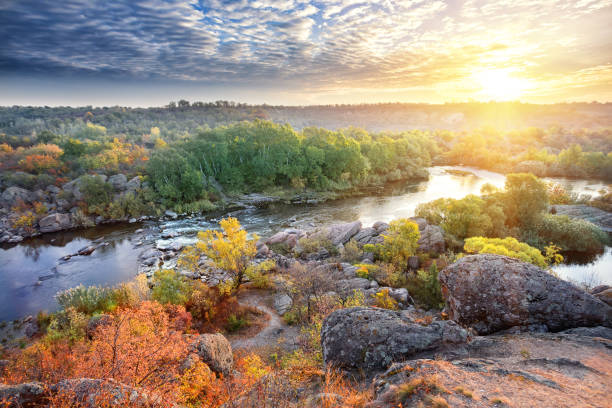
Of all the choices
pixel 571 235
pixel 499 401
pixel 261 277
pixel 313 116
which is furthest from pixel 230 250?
pixel 313 116

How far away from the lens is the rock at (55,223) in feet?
137

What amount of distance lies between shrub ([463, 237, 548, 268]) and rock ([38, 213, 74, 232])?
54.5 meters

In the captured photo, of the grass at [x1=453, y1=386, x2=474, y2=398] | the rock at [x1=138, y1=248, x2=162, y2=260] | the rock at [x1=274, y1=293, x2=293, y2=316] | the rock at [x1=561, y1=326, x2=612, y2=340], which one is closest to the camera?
the grass at [x1=453, y1=386, x2=474, y2=398]

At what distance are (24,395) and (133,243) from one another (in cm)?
3385

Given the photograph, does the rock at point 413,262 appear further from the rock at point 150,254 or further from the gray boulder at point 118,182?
the gray boulder at point 118,182

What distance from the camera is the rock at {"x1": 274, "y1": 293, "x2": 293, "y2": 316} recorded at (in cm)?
2375

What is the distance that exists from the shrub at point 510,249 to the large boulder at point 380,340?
16.6m

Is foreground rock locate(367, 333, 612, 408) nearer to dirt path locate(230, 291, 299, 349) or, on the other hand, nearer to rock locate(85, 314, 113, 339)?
dirt path locate(230, 291, 299, 349)

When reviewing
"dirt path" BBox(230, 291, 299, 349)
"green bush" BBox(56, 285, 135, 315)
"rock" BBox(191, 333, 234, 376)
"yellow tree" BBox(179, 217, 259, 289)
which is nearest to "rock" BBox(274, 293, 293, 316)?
"dirt path" BBox(230, 291, 299, 349)

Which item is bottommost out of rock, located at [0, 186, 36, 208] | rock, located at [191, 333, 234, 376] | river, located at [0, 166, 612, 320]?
river, located at [0, 166, 612, 320]

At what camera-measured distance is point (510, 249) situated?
974 inches

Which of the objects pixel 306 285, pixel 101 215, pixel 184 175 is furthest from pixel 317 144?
pixel 306 285

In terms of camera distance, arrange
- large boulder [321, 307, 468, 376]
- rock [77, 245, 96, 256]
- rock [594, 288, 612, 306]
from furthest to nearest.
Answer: rock [77, 245, 96, 256]
rock [594, 288, 612, 306]
large boulder [321, 307, 468, 376]

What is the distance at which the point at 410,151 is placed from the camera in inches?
3356
